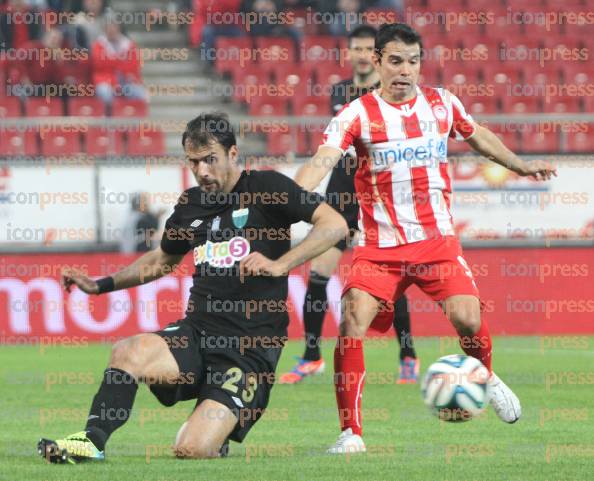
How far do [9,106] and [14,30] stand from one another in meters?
1.27

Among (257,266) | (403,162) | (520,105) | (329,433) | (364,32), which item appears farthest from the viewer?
(520,105)

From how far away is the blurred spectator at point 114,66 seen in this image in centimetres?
1748

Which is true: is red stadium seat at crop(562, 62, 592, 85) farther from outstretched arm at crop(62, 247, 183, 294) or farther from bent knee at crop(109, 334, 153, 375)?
bent knee at crop(109, 334, 153, 375)

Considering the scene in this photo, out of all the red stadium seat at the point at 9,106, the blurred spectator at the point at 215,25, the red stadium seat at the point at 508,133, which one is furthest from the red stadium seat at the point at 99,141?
the red stadium seat at the point at 508,133

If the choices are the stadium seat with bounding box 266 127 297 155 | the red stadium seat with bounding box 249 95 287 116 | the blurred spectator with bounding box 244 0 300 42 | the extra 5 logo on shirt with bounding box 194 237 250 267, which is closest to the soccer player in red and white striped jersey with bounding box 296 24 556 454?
the extra 5 logo on shirt with bounding box 194 237 250 267

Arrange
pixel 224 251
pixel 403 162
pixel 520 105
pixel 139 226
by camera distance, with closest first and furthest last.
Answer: pixel 224 251 < pixel 403 162 < pixel 139 226 < pixel 520 105

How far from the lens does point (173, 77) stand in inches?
774

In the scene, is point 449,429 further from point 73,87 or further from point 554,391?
point 73,87

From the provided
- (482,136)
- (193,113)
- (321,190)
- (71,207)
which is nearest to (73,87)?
(193,113)

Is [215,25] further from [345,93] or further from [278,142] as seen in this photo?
[345,93]

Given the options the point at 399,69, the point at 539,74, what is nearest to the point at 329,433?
the point at 399,69

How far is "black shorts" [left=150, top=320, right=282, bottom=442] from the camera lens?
21.6 feet

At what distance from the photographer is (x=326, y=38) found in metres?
19.2

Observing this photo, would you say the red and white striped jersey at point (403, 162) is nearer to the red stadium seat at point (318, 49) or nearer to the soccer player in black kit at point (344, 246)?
the soccer player in black kit at point (344, 246)
